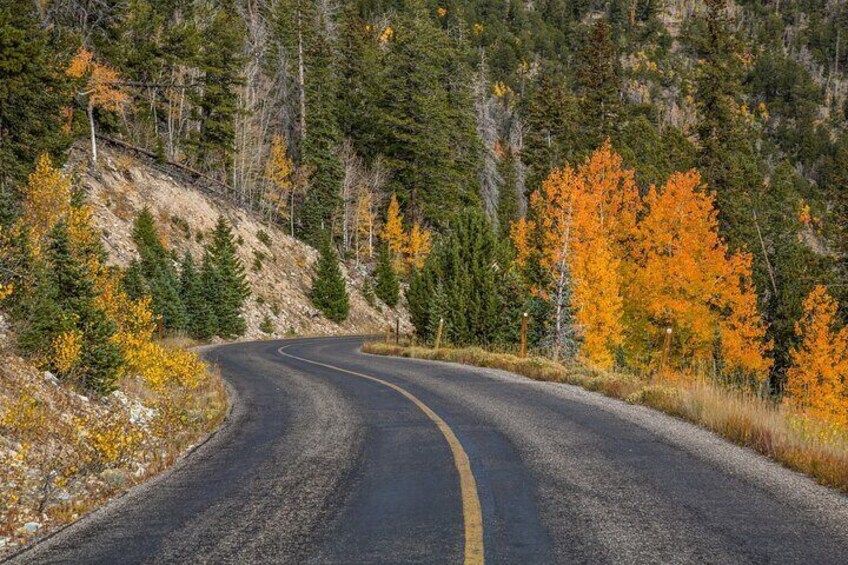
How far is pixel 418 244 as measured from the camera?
58.9m

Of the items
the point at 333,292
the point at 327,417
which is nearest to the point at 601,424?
the point at 327,417

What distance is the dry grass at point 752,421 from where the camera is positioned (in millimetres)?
6882

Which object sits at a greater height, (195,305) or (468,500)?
(195,305)

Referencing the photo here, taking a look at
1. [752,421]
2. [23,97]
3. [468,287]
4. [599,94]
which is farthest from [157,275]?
[599,94]

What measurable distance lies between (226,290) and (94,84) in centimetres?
1444

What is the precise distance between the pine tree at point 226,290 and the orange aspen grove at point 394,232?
21.0 metres

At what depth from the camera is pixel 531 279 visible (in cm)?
3547

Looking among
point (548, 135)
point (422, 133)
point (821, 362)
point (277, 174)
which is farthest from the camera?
point (548, 135)

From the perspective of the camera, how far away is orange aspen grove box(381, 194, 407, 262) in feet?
197

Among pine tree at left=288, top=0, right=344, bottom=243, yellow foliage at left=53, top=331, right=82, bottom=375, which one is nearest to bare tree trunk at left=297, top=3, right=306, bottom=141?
Result: pine tree at left=288, top=0, right=344, bottom=243

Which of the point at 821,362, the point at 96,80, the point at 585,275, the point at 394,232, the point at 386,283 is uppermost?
the point at 96,80

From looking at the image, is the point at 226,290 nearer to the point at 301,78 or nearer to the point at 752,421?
the point at 301,78

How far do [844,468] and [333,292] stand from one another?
4548 centimetres

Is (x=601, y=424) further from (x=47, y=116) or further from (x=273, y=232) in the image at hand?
(x=273, y=232)
